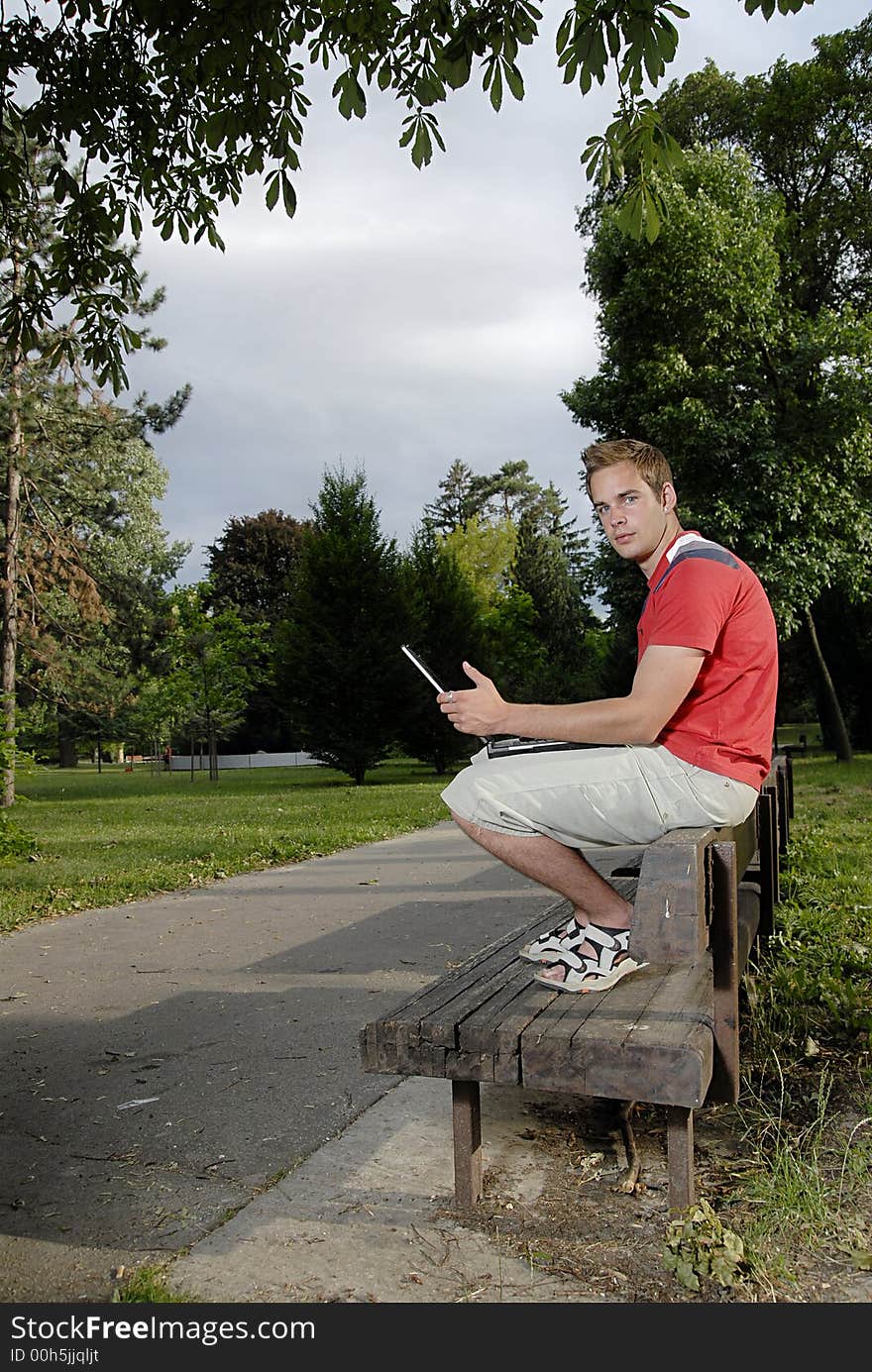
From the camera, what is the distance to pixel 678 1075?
2426 millimetres

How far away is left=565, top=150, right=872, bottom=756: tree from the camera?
21.1 metres

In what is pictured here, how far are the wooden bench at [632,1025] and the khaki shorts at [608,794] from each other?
101mm

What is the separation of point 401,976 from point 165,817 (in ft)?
41.1

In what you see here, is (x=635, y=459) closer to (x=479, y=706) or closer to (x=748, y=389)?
(x=479, y=706)

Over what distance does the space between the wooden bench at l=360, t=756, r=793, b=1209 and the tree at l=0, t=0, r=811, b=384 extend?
368 cm

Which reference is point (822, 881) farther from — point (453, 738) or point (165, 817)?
point (453, 738)

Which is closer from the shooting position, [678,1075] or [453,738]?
[678,1075]

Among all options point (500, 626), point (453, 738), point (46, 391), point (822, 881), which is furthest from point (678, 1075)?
point (500, 626)

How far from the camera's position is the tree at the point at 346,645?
27547 millimetres

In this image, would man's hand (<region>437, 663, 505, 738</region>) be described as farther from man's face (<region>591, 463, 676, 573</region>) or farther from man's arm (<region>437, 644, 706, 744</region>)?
man's face (<region>591, 463, 676, 573</region>)

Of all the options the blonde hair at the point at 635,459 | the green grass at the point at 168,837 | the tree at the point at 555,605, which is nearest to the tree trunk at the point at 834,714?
the green grass at the point at 168,837

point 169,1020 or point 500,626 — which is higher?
point 500,626

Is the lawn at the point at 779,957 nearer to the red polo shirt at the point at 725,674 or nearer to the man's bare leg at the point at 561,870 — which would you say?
the man's bare leg at the point at 561,870

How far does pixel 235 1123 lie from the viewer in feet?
12.0
